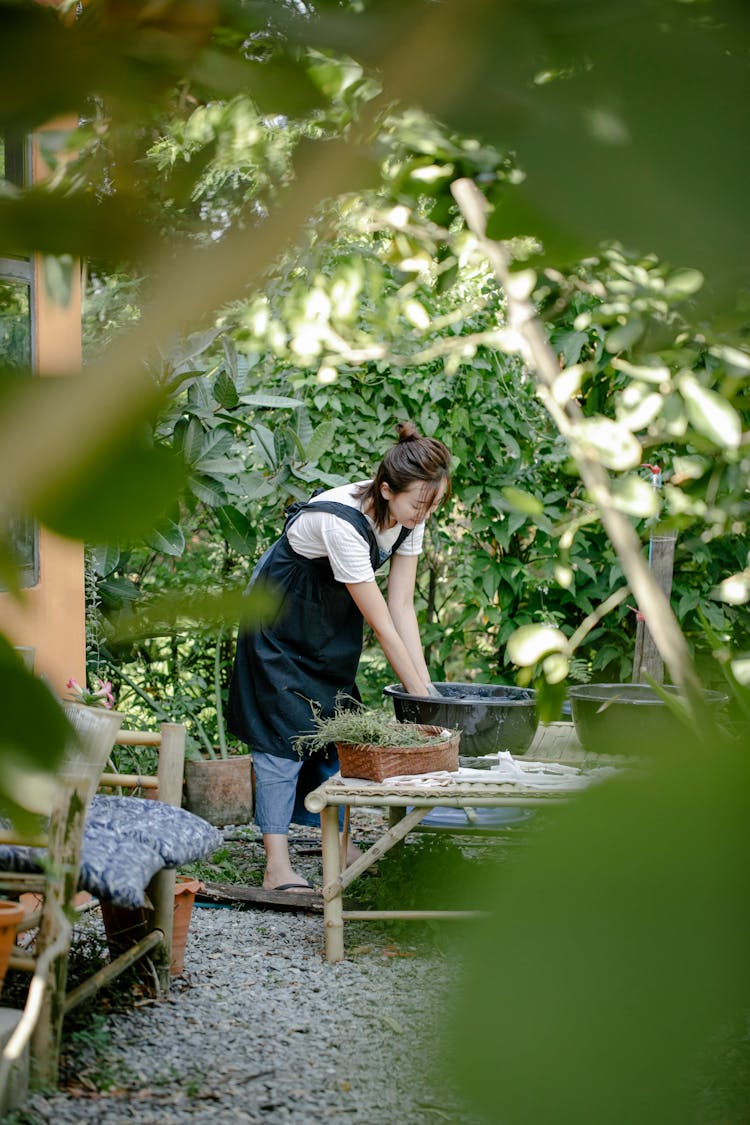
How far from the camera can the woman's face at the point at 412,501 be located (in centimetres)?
353

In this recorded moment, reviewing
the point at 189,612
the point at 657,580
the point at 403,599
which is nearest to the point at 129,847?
the point at 403,599

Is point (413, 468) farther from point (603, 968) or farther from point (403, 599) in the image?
point (603, 968)

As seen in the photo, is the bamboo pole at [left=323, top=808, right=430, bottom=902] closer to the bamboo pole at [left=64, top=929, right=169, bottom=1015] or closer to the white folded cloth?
the white folded cloth

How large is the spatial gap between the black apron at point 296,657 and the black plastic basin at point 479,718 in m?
→ 0.27

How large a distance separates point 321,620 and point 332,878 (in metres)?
0.90

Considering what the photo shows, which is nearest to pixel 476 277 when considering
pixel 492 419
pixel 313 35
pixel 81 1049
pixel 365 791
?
pixel 492 419

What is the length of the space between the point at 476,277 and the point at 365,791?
2346 millimetres

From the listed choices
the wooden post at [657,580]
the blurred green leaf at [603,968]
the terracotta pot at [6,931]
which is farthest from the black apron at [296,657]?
the blurred green leaf at [603,968]

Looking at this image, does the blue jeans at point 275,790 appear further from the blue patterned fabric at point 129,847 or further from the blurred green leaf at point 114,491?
the blurred green leaf at point 114,491

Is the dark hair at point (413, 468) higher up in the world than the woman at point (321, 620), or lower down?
higher up

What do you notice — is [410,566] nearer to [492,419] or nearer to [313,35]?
[492,419]

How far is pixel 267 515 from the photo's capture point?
16.3ft

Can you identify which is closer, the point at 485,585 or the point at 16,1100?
the point at 16,1100

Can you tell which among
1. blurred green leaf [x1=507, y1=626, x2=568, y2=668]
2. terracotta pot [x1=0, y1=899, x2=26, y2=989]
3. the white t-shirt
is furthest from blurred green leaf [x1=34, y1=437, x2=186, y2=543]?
the white t-shirt
